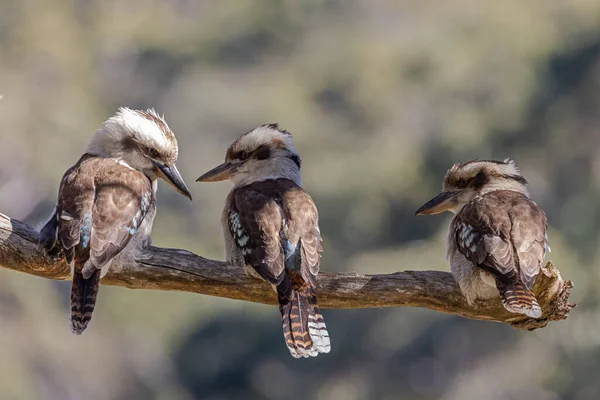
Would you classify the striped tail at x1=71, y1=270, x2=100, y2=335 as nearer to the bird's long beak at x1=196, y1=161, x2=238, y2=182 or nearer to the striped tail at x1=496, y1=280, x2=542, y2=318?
the bird's long beak at x1=196, y1=161, x2=238, y2=182

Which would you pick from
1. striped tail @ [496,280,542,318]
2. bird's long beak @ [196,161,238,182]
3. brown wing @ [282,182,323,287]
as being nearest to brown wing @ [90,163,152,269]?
brown wing @ [282,182,323,287]

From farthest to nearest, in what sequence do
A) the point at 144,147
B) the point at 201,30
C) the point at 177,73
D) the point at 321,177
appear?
1. the point at 201,30
2. the point at 177,73
3. the point at 321,177
4. the point at 144,147

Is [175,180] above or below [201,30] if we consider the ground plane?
below

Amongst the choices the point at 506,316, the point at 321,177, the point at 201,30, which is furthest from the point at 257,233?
the point at 201,30

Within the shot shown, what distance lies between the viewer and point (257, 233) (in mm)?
4867

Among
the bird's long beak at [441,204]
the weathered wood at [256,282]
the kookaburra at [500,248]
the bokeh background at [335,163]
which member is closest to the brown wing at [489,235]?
the kookaburra at [500,248]

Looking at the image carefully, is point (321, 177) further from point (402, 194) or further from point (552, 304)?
point (552, 304)

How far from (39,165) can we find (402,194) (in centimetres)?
571

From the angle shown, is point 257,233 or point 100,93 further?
point 100,93

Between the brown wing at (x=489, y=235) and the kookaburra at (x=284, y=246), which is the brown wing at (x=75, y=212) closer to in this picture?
the kookaburra at (x=284, y=246)

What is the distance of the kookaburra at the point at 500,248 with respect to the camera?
4695 mm

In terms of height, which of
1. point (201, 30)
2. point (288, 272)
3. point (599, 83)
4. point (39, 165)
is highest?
point (201, 30)

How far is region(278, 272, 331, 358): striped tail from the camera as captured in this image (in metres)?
4.65

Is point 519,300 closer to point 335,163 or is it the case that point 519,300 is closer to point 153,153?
point 153,153
